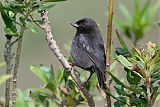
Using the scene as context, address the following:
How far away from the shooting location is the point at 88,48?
3.72 m

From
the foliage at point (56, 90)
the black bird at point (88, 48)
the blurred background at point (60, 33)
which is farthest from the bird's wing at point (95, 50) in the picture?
the blurred background at point (60, 33)

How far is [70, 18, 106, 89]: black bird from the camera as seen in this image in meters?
3.40

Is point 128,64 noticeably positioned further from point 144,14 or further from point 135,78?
point 144,14

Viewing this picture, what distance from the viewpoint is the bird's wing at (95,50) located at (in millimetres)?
3354

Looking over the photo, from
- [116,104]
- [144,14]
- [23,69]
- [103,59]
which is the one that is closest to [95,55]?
[103,59]

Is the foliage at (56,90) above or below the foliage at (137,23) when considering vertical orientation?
below

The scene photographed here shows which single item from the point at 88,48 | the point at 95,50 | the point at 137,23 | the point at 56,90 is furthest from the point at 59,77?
the point at 88,48

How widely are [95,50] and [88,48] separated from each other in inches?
6.6

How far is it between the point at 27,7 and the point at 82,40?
6.54 ft

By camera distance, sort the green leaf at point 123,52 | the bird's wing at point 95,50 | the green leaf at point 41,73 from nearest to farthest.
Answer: the green leaf at point 123,52 → the green leaf at point 41,73 → the bird's wing at point 95,50

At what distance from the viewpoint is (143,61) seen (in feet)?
6.19

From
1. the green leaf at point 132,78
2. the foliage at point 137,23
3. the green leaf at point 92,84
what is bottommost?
the green leaf at point 92,84

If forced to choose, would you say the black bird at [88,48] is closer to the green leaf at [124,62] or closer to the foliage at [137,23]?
→ the foliage at [137,23]

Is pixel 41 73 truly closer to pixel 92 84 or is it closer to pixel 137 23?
pixel 92 84
